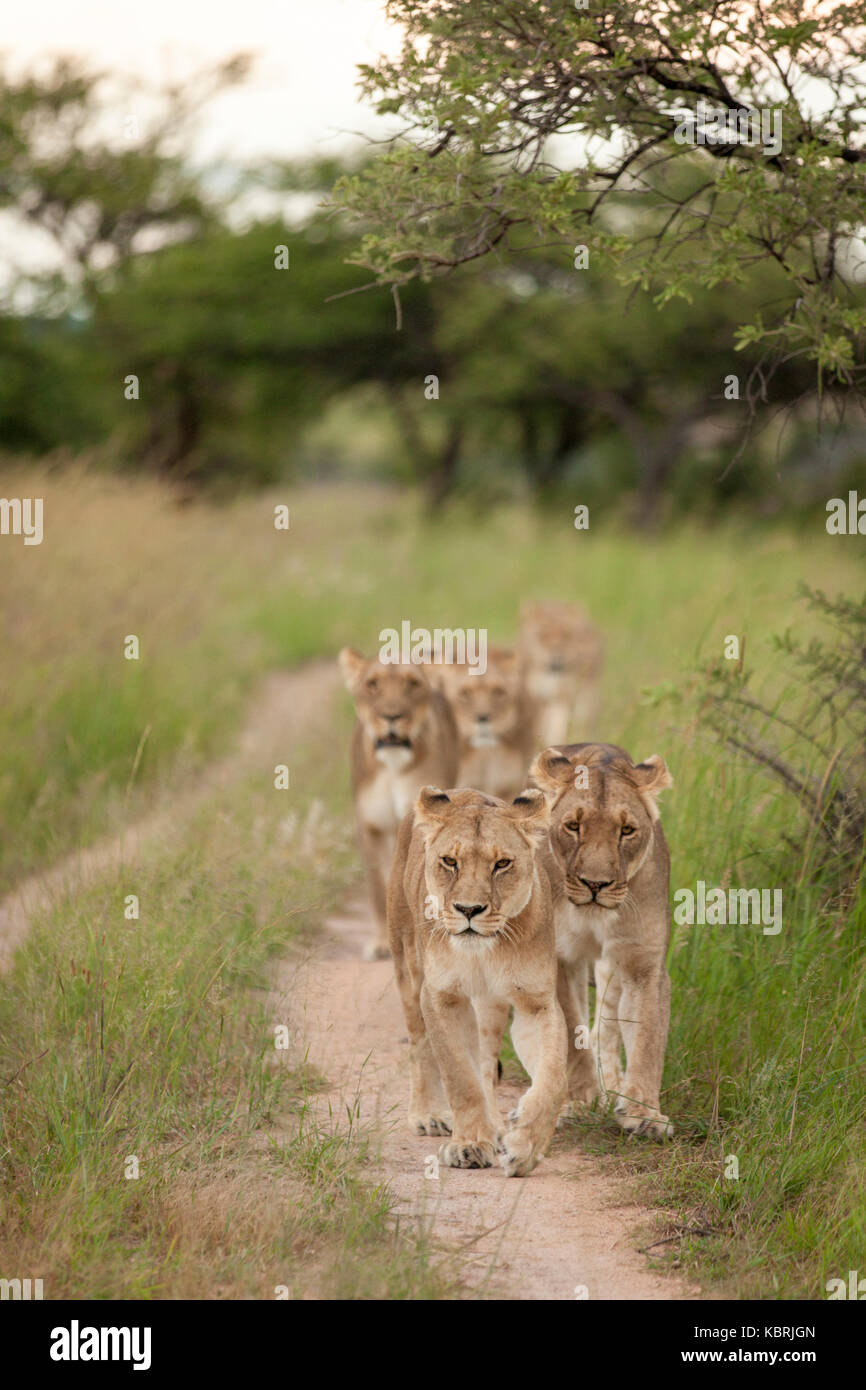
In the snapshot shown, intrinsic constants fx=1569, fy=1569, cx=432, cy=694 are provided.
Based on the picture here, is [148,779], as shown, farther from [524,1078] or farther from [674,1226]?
[674,1226]

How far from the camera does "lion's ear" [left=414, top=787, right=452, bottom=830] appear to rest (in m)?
5.00

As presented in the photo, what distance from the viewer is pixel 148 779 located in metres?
10.2

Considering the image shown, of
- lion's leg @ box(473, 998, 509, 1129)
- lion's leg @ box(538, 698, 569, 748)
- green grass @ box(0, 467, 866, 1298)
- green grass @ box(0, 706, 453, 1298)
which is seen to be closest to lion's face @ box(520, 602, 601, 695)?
lion's leg @ box(538, 698, 569, 748)

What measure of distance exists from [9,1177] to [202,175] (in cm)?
2958

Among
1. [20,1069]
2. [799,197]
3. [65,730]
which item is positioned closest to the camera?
[20,1069]

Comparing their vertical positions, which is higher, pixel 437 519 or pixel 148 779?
pixel 437 519

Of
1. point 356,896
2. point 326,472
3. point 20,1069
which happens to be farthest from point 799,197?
point 326,472

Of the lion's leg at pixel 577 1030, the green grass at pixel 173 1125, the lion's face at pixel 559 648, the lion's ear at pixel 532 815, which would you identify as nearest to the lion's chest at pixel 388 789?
the green grass at pixel 173 1125

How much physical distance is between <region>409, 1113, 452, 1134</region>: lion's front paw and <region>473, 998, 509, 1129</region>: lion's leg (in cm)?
18
